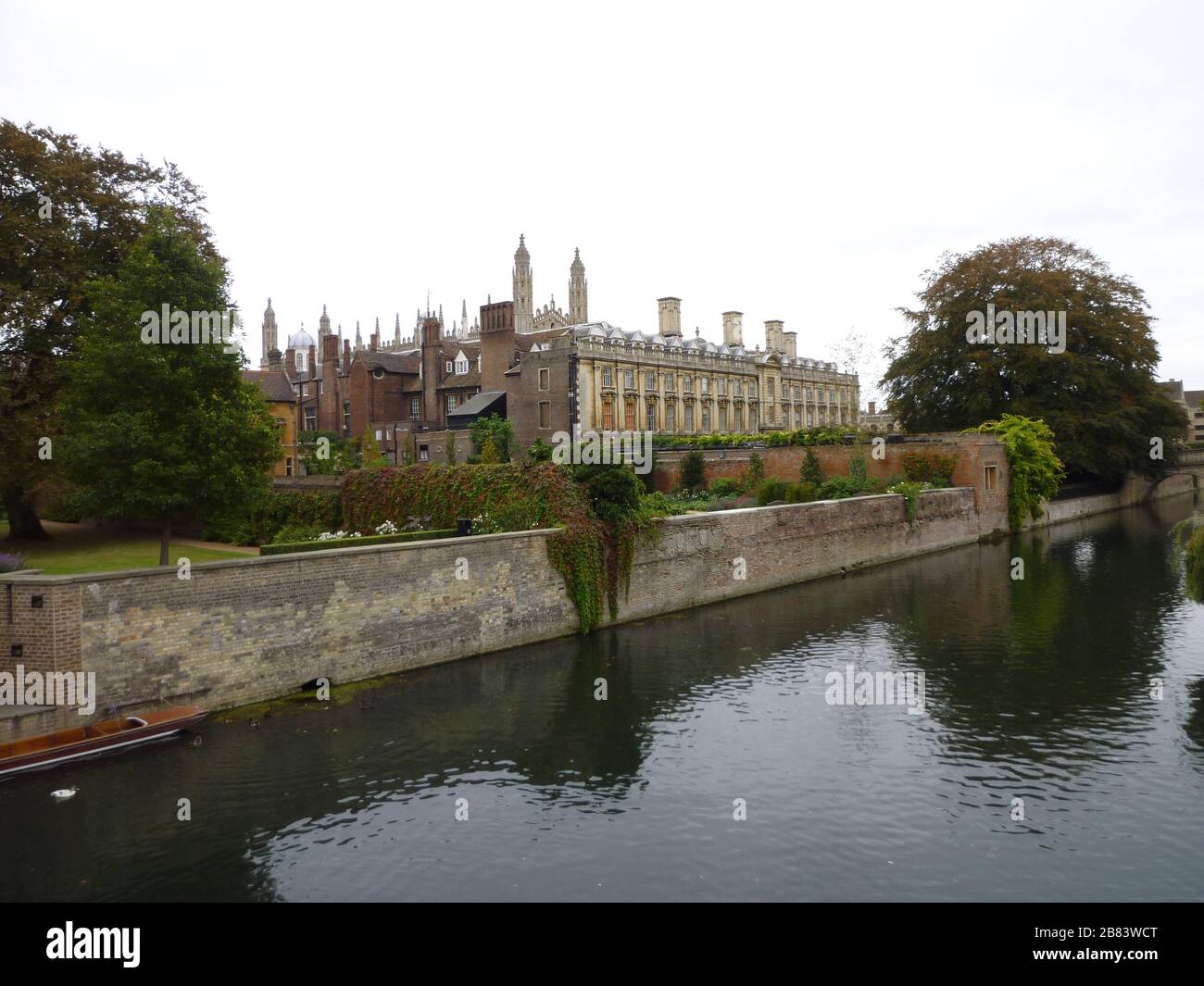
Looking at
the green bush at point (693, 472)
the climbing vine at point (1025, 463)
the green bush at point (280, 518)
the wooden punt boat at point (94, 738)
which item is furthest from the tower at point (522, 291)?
the wooden punt boat at point (94, 738)

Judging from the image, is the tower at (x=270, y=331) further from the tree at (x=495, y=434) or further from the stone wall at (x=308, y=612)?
the stone wall at (x=308, y=612)

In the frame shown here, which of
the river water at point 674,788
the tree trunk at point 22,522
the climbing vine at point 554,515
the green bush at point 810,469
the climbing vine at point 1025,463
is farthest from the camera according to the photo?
the green bush at point 810,469

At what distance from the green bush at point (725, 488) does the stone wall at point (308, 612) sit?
18280 mm

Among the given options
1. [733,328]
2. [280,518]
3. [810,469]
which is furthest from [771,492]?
[733,328]

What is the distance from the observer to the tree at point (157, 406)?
2120cm

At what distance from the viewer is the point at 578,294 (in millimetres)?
106062

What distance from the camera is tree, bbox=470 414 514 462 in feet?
169

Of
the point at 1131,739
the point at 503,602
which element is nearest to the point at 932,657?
the point at 1131,739

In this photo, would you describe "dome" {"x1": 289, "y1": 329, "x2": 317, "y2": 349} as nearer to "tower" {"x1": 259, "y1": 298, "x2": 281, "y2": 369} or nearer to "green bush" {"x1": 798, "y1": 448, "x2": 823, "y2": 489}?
"tower" {"x1": 259, "y1": 298, "x2": 281, "y2": 369}

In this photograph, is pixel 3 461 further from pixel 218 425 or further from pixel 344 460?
pixel 344 460

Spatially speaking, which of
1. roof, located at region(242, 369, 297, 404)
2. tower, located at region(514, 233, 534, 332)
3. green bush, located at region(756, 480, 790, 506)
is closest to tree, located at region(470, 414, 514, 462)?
roof, located at region(242, 369, 297, 404)
